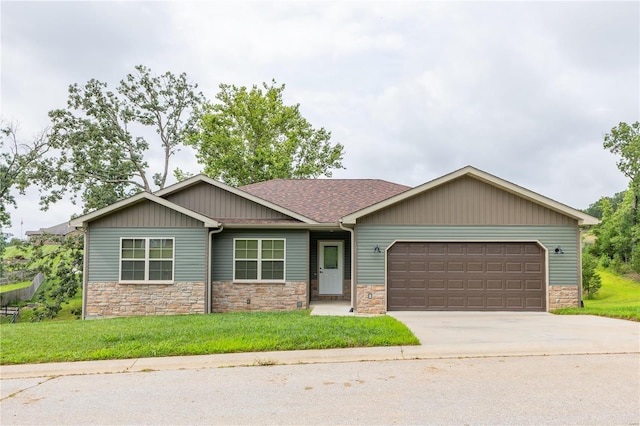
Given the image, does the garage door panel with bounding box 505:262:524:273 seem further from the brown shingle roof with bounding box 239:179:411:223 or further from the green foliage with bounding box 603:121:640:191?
the green foliage with bounding box 603:121:640:191

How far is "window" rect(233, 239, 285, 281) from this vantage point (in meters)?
14.2

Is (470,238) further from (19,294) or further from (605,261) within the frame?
(19,294)

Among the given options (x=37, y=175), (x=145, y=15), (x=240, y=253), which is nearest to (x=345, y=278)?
(x=240, y=253)

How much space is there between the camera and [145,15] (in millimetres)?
Result: 12602

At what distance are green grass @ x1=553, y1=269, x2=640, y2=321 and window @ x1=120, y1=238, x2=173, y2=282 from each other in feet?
37.4

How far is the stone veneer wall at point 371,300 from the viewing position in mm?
12727

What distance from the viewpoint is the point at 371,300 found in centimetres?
1277

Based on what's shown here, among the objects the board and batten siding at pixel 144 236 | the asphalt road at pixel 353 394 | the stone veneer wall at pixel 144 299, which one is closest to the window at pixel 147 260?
the board and batten siding at pixel 144 236

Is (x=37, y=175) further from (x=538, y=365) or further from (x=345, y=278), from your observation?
(x=538, y=365)

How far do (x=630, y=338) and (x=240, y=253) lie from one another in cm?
1034

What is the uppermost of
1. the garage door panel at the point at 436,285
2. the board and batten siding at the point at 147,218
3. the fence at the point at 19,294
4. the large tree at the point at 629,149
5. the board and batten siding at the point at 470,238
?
the large tree at the point at 629,149

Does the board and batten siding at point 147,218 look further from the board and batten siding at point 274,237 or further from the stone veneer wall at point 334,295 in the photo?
the stone veneer wall at point 334,295

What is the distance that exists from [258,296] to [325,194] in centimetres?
565

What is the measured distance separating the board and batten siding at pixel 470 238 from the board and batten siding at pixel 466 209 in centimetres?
17
